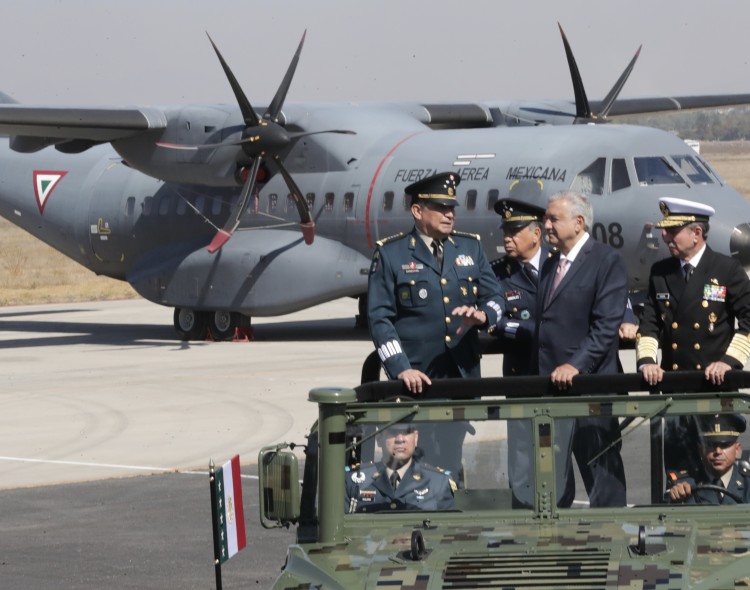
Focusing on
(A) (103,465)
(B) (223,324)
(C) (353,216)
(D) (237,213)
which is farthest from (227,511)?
(B) (223,324)

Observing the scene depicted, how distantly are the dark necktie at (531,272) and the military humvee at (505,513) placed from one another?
99.4 inches

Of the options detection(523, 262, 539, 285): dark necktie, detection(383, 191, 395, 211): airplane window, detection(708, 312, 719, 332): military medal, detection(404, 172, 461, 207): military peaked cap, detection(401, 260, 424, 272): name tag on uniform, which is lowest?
detection(383, 191, 395, 211): airplane window

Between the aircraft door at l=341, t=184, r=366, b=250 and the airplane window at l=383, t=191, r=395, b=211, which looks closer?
the airplane window at l=383, t=191, r=395, b=211

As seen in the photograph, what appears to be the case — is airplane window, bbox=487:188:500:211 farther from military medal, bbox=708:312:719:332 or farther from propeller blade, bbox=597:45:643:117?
military medal, bbox=708:312:719:332

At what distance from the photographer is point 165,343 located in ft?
83.2

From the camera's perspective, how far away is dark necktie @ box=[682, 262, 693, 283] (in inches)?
308

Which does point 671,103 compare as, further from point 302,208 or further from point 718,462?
point 718,462

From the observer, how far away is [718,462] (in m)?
5.92

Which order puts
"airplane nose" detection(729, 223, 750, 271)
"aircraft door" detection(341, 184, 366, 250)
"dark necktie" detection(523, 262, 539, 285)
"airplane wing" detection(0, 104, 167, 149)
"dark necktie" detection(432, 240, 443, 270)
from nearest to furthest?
"dark necktie" detection(432, 240, 443, 270), "dark necktie" detection(523, 262, 539, 285), "airplane nose" detection(729, 223, 750, 271), "aircraft door" detection(341, 184, 366, 250), "airplane wing" detection(0, 104, 167, 149)

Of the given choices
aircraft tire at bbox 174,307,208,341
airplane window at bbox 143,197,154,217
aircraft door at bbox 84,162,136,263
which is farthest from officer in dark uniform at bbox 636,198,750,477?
aircraft door at bbox 84,162,136,263

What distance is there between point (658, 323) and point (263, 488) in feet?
9.64

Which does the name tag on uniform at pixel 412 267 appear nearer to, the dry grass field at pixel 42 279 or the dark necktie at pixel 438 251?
the dark necktie at pixel 438 251

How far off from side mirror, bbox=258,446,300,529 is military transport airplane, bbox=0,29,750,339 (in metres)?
15.9

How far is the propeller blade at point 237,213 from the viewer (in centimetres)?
2456
